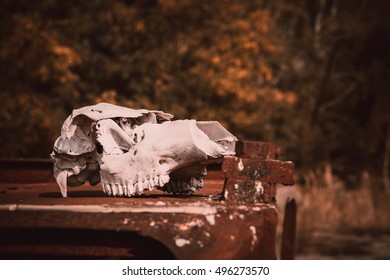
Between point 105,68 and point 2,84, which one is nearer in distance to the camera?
point 2,84

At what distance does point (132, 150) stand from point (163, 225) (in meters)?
0.70

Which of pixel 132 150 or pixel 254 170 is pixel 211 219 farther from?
pixel 132 150

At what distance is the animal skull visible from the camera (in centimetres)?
271

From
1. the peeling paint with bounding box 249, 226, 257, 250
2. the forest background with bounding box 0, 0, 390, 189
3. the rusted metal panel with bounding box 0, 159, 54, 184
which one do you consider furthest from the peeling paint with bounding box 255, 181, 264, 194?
the forest background with bounding box 0, 0, 390, 189

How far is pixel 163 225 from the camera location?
7.14 feet

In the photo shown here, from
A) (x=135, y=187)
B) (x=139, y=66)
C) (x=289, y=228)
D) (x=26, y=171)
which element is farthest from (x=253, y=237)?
(x=139, y=66)

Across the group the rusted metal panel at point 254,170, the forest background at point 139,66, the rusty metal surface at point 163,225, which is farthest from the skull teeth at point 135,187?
the forest background at point 139,66

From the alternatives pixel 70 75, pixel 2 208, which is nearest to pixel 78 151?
pixel 2 208

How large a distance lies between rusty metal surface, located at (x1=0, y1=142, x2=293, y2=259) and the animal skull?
0.96ft

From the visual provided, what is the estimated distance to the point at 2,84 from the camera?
8719 millimetres

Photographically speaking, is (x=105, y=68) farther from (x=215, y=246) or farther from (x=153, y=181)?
(x=215, y=246)

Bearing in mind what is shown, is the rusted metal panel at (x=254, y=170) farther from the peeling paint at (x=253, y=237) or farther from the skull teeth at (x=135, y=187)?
the skull teeth at (x=135, y=187)

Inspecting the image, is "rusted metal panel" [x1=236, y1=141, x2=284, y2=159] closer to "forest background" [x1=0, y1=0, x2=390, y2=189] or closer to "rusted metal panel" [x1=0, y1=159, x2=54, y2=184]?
"rusted metal panel" [x1=0, y1=159, x2=54, y2=184]

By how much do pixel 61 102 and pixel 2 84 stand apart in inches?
46.4
